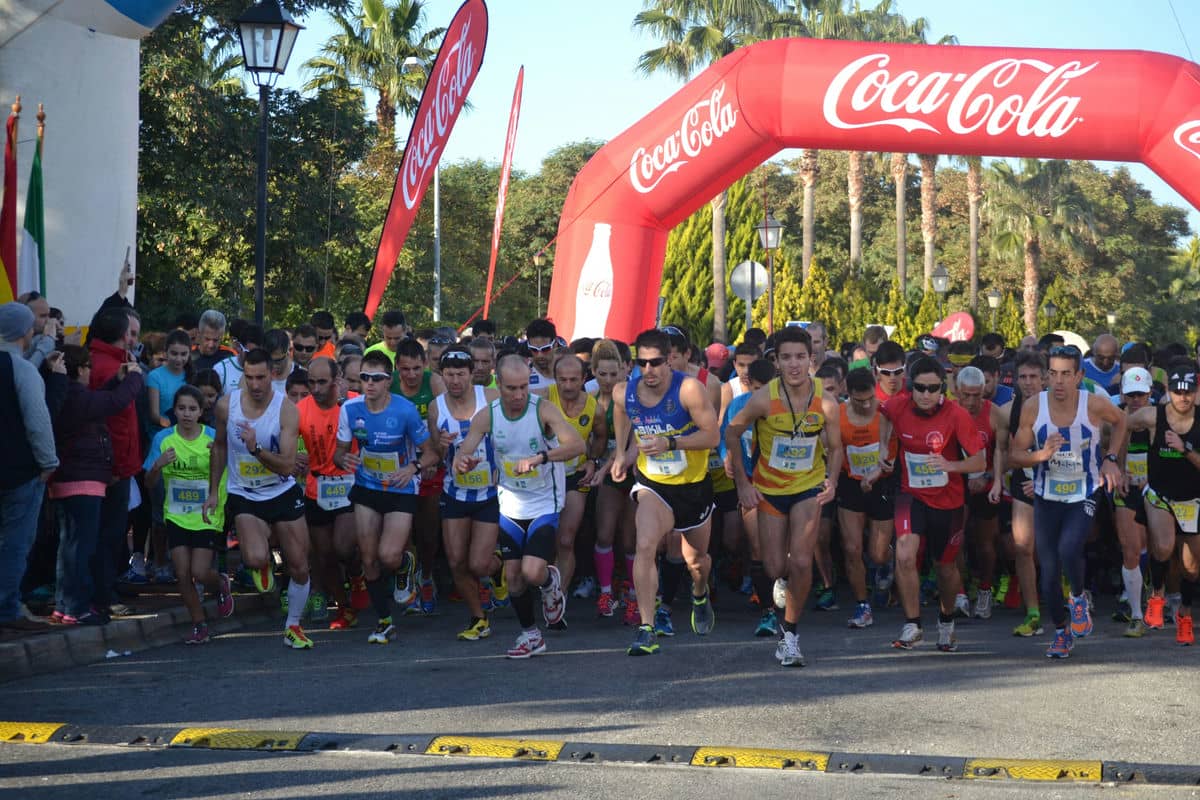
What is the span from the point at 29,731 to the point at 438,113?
8.70 metres

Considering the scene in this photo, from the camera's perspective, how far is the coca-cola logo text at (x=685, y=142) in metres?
17.5

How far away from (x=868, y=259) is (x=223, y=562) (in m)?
61.0

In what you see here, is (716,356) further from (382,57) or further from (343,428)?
(382,57)

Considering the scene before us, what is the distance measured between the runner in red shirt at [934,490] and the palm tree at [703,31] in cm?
2968

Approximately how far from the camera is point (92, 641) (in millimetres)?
9047

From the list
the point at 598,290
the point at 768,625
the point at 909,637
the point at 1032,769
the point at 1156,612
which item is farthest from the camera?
the point at 598,290

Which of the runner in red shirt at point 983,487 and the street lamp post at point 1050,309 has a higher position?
the street lamp post at point 1050,309

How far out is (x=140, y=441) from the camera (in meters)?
10.3

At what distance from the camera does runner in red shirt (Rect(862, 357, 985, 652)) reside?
9250mm

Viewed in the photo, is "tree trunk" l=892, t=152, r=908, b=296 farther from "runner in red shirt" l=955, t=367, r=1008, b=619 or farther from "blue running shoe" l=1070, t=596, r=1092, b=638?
"blue running shoe" l=1070, t=596, r=1092, b=638

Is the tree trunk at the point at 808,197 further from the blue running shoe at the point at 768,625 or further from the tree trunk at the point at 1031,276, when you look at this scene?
the blue running shoe at the point at 768,625

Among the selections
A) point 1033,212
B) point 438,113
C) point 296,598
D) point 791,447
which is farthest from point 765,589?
point 1033,212

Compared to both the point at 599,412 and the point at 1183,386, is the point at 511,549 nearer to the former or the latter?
the point at 599,412

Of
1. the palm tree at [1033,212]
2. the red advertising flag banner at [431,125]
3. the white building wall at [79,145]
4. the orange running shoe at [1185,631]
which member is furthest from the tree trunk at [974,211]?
the orange running shoe at [1185,631]
